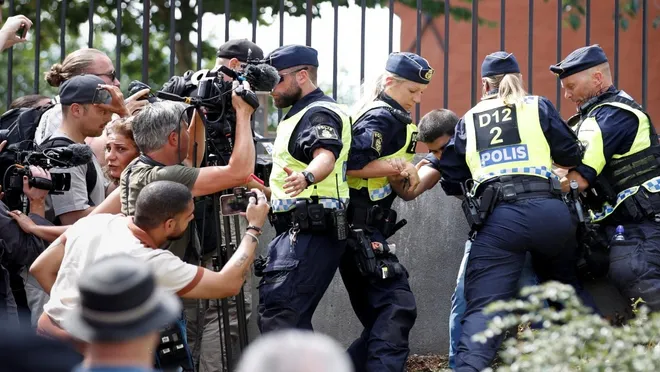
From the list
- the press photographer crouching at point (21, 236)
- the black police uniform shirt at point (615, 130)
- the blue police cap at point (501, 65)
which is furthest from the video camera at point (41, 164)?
the black police uniform shirt at point (615, 130)

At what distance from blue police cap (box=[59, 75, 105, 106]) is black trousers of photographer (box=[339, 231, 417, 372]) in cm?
162

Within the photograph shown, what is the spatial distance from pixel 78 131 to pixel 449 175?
2116mm

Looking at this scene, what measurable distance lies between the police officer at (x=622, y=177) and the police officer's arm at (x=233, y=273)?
7.13ft

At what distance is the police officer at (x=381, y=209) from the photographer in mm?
6191

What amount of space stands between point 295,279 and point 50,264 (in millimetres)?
1376

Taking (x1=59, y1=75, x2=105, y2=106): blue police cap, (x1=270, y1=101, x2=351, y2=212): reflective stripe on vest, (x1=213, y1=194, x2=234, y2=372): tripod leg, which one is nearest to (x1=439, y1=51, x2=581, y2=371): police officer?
(x1=270, y1=101, x2=351, y2=212): reflective stripe on vest

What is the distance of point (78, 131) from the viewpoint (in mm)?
6203

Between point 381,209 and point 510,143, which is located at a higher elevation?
point 510,143

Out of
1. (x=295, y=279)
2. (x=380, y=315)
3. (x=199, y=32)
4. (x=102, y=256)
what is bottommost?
(x=380, y=315)

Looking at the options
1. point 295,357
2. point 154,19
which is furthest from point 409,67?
point 154,19

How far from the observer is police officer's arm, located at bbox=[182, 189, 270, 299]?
4.91m

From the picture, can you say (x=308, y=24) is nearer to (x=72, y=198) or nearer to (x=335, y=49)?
(x=335, y=49)

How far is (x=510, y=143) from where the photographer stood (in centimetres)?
630

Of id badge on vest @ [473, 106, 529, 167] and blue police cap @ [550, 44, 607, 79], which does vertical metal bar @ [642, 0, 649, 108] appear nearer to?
blue police cap @ [550, 44, 607, 79]
